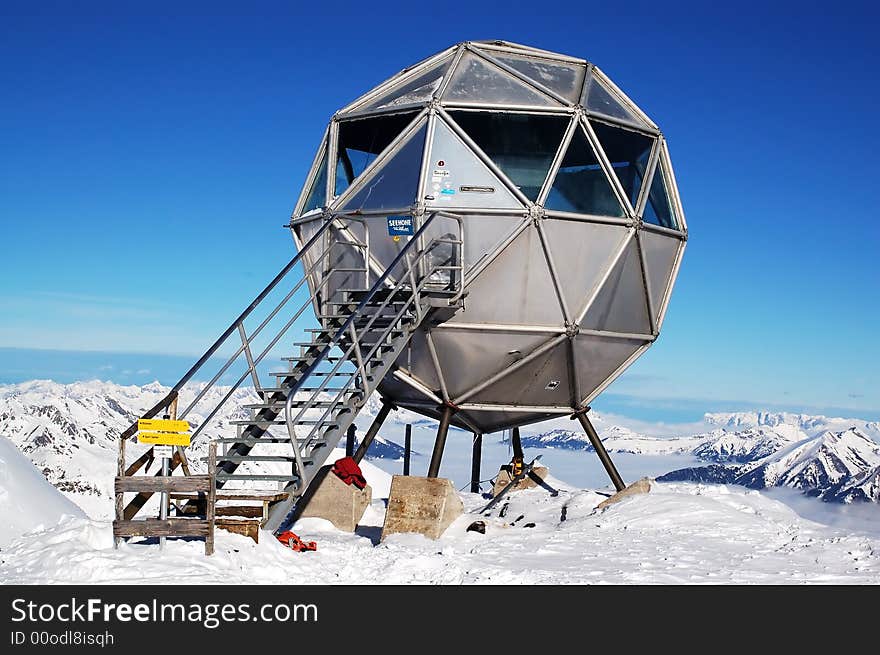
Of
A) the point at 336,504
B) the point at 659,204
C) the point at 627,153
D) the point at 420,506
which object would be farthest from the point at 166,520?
the point at 659,204

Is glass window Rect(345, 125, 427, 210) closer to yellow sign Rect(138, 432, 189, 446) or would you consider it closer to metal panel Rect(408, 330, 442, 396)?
metal panel Rect(408, 330, 442, 396)

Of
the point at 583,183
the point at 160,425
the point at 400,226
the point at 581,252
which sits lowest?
the point at 160,425

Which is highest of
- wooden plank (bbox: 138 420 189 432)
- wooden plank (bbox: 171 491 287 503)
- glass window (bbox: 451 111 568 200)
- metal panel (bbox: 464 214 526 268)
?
glass window (bbox: 451 111 568 200)

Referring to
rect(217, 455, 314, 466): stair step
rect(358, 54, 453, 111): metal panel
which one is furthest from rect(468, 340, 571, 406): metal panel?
rect(217, 455, 314, 466): stair step

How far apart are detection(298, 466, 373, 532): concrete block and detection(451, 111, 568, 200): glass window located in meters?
6.16

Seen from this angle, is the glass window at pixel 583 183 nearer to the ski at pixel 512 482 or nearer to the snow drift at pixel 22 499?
the ski at pixel 512 482

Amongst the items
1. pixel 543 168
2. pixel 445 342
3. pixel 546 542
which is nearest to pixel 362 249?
pixel 445 342

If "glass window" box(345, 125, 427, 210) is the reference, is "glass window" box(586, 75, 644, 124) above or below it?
above

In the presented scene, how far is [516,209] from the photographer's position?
56.9 ft

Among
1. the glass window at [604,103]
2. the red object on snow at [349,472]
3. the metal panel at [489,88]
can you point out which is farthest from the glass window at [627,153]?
the red object on snow at [349,472]

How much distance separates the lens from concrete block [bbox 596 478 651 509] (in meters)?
18.8

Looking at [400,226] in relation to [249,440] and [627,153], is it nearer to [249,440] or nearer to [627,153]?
[249,440]

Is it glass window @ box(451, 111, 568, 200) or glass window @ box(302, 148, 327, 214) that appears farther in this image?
glass window @ box(302, 148, 327, 214)

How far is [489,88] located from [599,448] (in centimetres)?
709
